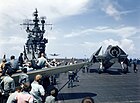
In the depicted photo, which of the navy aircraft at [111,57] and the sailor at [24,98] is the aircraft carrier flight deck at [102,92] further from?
the navy aircraft at [111,57]

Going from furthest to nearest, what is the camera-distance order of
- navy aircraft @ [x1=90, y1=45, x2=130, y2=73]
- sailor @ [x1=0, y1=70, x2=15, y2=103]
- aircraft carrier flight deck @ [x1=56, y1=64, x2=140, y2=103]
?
navy aircraft @ [x1=90, y1=45, x2=130, y2=73] < aircraft carrier flight deck @ [x1=56, y1=64, x2=140, y2=103] < sailor @ [x1=0, y1=70, x2=15, y2=103]

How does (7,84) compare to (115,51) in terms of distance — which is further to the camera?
(115,51)

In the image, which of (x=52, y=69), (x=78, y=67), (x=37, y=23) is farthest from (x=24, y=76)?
(x=37, y=23)

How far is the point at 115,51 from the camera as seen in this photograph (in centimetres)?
3875

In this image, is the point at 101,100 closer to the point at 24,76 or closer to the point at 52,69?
the point at 52,69

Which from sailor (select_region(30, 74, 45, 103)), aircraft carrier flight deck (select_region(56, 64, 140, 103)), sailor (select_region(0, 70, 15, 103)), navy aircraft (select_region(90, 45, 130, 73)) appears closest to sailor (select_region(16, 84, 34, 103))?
sailor (select_region(30, 74, 45, 103))

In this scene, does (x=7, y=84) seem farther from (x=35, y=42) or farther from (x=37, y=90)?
(x=35, y=42)

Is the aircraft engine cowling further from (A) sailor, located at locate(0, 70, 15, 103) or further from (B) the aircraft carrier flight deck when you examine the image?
(A) sailor, located at locate(0, 70, 15, 103)

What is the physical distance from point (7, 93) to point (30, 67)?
4908 millimetres

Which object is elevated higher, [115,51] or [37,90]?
[115,51]

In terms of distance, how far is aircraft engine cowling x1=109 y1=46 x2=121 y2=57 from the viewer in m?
38.6

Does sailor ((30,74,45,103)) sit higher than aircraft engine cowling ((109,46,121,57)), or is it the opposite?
aircraft engine cowling ((109,46,121,57))

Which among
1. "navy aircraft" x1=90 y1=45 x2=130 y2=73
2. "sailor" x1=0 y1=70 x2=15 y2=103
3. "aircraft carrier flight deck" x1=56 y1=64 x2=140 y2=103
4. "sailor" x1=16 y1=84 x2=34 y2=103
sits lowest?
"aircraft carrier flight deck" x1=56 y1=64 x2=140 y2=103

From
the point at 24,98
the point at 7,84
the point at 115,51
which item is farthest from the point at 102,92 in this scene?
the point at 115,51
